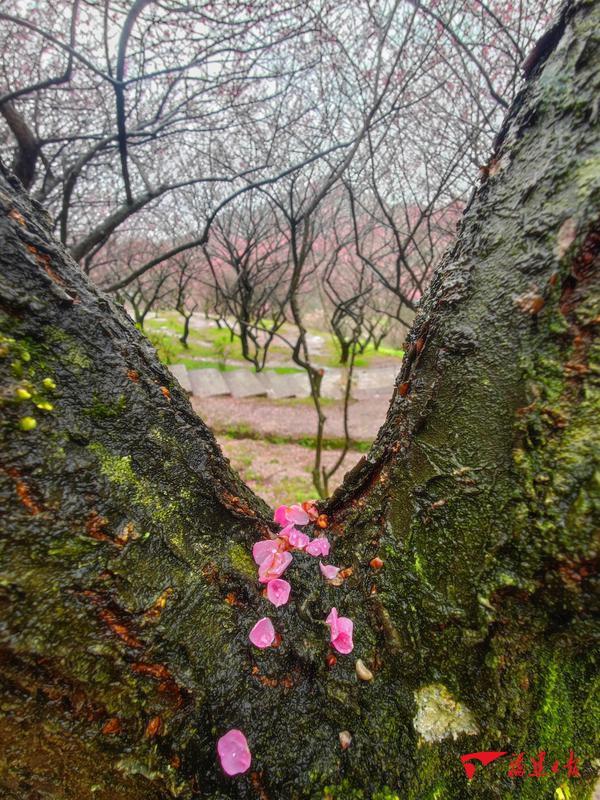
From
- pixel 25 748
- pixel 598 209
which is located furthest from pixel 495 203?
pixel 25 748

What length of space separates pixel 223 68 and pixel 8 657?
4370 millimetres

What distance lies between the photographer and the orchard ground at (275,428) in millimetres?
5371

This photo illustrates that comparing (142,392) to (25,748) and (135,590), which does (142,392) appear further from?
(25,748)

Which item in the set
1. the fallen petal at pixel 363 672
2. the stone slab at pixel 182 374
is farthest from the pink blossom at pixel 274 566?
the stone slab at pixel 182 374

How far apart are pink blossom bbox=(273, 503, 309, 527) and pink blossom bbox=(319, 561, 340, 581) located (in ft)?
0.42

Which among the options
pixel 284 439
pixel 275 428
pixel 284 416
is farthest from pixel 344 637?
pixel 284 416

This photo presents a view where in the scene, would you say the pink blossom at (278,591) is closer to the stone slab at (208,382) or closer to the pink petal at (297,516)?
the pink petal at (297,516)

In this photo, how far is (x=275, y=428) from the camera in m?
7.21

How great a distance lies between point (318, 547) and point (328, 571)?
0.20 feet

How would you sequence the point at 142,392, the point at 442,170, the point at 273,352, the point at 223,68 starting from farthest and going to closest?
the point at 273,352, the point at 442,170, the point at 223,68, the point at 142,392

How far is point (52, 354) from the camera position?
1.96 ft

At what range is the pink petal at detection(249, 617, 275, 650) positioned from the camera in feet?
2.24

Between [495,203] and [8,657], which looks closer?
[8,657]

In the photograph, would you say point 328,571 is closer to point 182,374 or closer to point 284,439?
point 284,439
